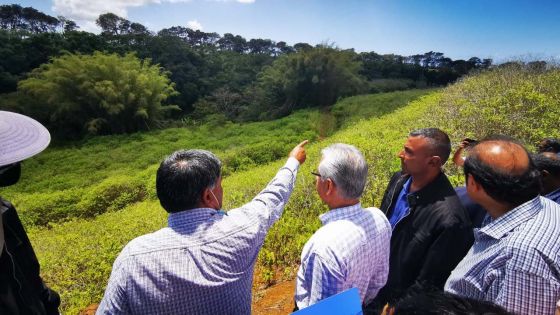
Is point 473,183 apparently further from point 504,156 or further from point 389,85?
point 389,85

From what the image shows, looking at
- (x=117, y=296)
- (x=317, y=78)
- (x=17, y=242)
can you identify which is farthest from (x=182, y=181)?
(x=317, y=78)

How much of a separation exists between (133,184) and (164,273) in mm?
12034

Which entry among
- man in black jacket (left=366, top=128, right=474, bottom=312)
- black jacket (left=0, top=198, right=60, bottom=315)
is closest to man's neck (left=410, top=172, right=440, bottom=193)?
man in black jacket (left=366, top=128, right=474, bottom=312)

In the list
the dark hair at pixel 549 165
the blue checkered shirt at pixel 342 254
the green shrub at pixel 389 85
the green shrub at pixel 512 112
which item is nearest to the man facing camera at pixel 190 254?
the blue checkered shirt at pixel 342 254

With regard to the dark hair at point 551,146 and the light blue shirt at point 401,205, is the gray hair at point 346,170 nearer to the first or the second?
the light blue shirt at point 401,205

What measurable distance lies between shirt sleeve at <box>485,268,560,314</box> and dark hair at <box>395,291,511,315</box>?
1.57 ft

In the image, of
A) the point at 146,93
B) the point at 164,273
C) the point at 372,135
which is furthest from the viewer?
the point at 146,93

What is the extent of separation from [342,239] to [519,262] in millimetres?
675

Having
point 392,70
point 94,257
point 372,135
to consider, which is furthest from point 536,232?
point 392,70

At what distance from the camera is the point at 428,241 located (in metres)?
2.06

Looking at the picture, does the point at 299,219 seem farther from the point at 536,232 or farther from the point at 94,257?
the point at 536,232

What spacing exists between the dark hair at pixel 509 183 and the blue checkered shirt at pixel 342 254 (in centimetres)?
53

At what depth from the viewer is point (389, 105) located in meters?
19.4

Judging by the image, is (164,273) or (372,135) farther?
(372,135)
